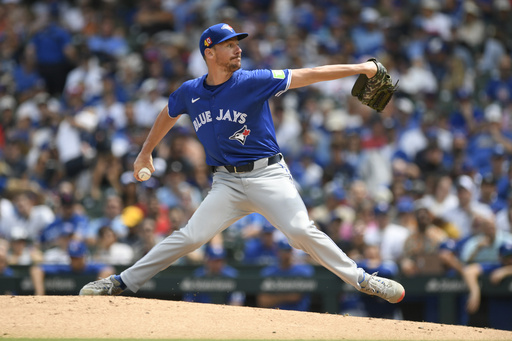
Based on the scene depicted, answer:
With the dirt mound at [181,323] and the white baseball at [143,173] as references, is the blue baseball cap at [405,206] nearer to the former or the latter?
the dirt mound at [181,323]

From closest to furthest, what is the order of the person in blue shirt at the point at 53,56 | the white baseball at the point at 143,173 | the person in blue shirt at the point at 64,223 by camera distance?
the white baseball at the point at 143,173
the person in blue shirt at the point at 64,223
the person in blue shirt at the point at 53,56

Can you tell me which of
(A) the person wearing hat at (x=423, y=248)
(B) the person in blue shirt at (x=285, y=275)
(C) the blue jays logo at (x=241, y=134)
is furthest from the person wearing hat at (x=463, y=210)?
(C) the blue jays logo at (x=241, y=134)

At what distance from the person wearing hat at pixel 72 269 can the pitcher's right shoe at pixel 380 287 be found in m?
3.25

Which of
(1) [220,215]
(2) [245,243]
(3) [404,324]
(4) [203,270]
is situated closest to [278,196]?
(1) [220,215]

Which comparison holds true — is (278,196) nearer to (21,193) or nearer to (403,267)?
(403,267)

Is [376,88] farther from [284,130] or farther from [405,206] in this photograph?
[284,130]

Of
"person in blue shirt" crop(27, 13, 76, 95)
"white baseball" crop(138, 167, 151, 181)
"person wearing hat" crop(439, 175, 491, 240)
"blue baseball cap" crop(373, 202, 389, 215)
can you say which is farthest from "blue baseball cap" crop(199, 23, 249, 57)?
"person in blue shirt" crop(27, 13, 76, 95)

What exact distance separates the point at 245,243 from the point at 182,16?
6.03 metres

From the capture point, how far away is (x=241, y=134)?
15.3 feet

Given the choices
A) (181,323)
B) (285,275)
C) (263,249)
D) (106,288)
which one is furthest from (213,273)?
(181,323)

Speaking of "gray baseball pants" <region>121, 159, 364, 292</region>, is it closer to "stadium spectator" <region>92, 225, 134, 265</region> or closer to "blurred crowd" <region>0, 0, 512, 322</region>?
"blurred crowd" <region>0, 0, 512, 322</region>

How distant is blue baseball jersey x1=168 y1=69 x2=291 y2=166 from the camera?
15.1ft

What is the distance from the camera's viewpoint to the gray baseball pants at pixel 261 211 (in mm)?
4598

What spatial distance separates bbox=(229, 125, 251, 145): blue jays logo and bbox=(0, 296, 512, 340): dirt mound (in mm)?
1210
